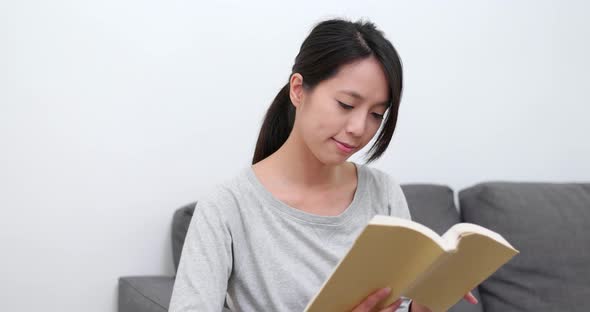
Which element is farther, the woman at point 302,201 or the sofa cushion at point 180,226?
the sofa cushion at point 180,226

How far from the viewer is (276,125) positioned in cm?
150

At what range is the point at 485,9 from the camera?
93.4 inches

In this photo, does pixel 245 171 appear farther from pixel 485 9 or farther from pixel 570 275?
pixel 485 9

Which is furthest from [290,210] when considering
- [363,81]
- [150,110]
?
[150,110]

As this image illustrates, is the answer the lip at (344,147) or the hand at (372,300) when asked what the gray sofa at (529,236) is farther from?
the hand at (372,300)

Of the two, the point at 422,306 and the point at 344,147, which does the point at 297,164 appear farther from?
the point at 422,306

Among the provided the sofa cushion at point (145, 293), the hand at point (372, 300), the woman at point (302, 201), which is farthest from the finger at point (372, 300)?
the sofa cushion at point (145, 293)

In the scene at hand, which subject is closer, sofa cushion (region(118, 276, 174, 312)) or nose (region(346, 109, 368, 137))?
nose (region(346, 109, 368, 137))

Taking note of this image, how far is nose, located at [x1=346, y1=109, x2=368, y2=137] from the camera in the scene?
1274mm

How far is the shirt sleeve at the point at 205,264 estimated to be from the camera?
4.02 ft

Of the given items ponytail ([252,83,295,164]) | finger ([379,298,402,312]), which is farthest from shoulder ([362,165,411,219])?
finger ([379,298,402,312])

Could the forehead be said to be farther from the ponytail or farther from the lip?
the ponytail

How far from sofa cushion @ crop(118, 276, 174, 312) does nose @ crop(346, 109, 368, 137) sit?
628 mm

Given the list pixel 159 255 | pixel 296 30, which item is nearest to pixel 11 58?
pixel 159 255
